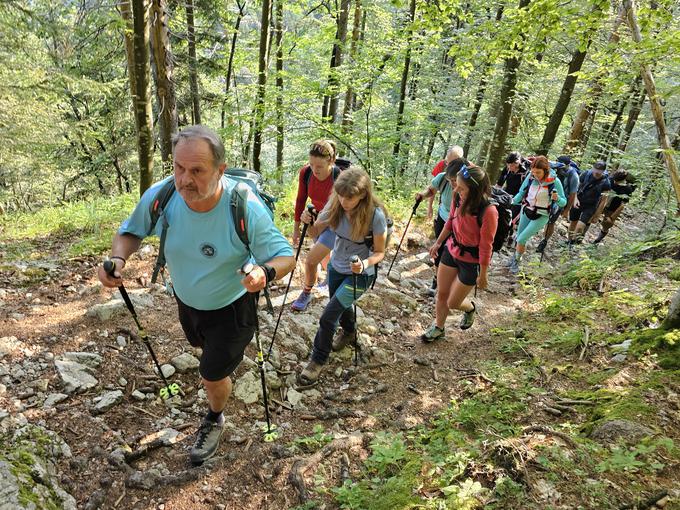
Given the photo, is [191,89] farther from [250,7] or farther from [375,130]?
[375,130]

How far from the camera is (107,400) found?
12.4 feet

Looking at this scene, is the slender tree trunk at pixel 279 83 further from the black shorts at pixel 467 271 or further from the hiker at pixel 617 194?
the hiker at pixel 617 194

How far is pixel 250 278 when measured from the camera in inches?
100

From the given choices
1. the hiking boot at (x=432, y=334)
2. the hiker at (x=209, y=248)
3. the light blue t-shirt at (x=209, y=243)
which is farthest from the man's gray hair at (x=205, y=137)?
the hiking boot at (x=432, y=334)

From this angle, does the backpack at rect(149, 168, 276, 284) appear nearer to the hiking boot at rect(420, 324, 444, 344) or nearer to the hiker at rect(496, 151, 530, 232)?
the hiking boot at rect(420, 324, 444, 344)

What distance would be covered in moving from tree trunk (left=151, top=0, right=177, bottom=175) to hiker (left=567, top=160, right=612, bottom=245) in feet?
33.7

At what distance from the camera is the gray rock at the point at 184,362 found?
4.39 m

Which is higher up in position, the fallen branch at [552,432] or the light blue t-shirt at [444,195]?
the light blue t-shirt at [444,195]

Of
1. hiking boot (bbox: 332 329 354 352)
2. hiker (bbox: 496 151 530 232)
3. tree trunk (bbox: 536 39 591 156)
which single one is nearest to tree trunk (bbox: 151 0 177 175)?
hiking boot (bbox: 332 329 354 352)

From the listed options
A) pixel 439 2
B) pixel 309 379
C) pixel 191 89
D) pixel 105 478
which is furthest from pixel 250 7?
pixel 105 478

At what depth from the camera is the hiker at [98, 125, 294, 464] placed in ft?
8.52

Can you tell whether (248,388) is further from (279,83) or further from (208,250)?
(279,83)

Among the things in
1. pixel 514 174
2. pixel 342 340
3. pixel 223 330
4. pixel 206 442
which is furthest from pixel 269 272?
pixel 514 174

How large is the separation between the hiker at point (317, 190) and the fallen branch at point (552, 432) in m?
3.11
